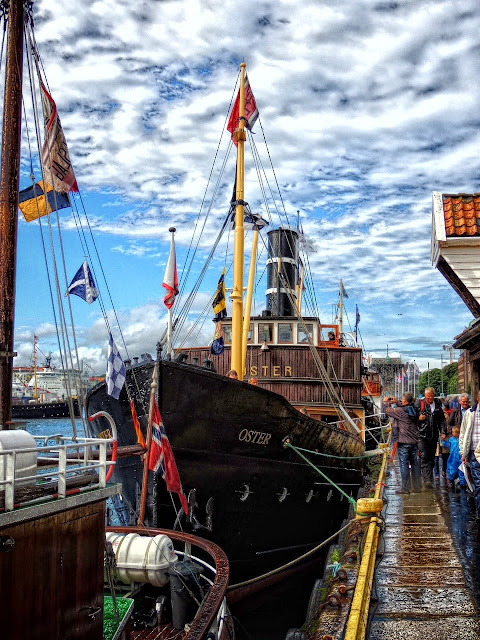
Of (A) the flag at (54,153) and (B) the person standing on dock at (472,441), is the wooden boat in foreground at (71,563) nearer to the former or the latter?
(B) the person standing on dock at (472,441)

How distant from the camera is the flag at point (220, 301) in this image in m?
13.3

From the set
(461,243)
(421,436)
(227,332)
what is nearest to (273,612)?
(421,436)

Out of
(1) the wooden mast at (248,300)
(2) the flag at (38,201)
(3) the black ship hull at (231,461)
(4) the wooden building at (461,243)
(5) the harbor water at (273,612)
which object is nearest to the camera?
(2) the flag at (38,201)

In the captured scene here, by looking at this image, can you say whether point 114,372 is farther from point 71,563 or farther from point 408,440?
point 408,440

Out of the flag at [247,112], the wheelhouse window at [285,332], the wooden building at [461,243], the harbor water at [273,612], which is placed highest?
the flag at [247,112]

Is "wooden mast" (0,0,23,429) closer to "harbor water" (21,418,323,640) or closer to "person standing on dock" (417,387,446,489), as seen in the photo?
"harbor water" (21,418,323,640)

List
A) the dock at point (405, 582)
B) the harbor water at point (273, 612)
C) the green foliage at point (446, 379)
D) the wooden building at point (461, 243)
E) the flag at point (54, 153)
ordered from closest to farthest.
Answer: the dock at point (405, 582), the flag at point (54, 153), the harbor water at point (273, 612), the wooden building at point (461, 243), the green foliage at point (446, 379)

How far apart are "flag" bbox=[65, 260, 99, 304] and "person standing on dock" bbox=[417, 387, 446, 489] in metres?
7.19

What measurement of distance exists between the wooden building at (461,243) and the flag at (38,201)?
701 centimetres

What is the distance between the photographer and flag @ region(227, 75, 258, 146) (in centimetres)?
1337

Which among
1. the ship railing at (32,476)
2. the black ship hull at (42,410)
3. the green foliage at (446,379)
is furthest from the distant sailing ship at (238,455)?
the black ship hull at (42,410)

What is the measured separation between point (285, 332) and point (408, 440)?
6921 millimetres

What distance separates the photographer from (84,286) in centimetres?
1048

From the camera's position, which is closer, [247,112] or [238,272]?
[238,272]
